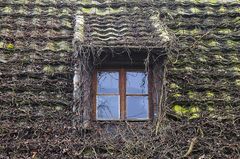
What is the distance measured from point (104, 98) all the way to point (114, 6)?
7.56ft

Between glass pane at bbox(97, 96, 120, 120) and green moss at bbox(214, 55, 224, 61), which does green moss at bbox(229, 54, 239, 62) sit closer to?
green moss at bbox(214, 55, 224, 61)

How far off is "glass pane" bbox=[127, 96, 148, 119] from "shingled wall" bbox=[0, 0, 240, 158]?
1.17ft

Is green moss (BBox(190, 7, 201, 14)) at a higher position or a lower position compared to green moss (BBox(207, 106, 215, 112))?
higher

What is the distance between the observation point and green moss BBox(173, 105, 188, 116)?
6.01m

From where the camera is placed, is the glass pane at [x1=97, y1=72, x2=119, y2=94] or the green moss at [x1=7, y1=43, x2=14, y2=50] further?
the green moss at [x1=7, y1=43, x2=14, y2=50]

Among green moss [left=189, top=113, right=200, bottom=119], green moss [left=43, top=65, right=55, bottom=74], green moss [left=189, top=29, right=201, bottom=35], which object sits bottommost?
green moss [left=189, top=113, right=200, bottom=119]

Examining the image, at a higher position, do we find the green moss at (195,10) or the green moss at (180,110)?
the green moss at (195,10)

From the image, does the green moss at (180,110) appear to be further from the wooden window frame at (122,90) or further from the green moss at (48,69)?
the green moss at (48,69)

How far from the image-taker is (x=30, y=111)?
5914mm

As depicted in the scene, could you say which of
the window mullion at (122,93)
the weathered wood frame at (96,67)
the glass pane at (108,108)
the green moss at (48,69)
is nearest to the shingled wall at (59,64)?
the green moss at (48,69)

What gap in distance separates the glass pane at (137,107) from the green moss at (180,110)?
1.27ft

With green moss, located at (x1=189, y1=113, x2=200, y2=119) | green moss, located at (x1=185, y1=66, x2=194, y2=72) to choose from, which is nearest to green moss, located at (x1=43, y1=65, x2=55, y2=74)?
green moss, located at (x1=185, y1=66, x2=194, y2=72)

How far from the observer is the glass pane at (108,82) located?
640 cm

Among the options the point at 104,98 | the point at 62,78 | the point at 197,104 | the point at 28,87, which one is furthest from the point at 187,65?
the point at 28,87
